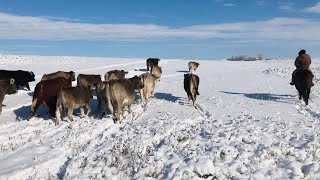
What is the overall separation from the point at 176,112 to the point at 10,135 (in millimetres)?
4733

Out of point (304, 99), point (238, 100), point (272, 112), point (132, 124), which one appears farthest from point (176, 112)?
point (304, 99)

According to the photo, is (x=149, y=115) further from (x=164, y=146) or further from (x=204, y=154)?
(x=204, y=154)

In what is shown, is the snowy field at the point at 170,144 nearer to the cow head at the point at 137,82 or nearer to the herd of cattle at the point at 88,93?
the herd of cattle at the point at 88,93

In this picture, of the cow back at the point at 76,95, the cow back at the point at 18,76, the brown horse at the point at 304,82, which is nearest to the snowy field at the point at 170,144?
the cow back at the point at 76,95

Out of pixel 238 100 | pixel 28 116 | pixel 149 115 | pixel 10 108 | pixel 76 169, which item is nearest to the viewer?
pixel 76 169

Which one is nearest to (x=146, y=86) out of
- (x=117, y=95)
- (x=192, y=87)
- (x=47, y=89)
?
(x=192, y=87)

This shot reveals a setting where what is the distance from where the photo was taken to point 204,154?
821 cm

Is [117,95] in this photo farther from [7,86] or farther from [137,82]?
[7,86]

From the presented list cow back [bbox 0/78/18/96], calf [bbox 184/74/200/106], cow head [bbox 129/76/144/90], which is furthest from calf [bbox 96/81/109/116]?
cow back [bbox 0/78/18/96]

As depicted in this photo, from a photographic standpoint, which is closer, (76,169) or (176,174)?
(176,174)

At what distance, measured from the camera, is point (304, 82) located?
50.3ft

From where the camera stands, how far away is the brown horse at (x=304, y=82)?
15227 mm

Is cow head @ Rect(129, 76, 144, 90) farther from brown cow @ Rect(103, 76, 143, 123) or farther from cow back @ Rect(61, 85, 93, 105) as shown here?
cow back @ Rect(61, 85, 93, 105)

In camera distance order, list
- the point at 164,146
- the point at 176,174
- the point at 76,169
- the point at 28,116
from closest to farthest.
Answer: the point at 176,174 → the point at 76,169 → the point at 164,146 → the point at 28,116
